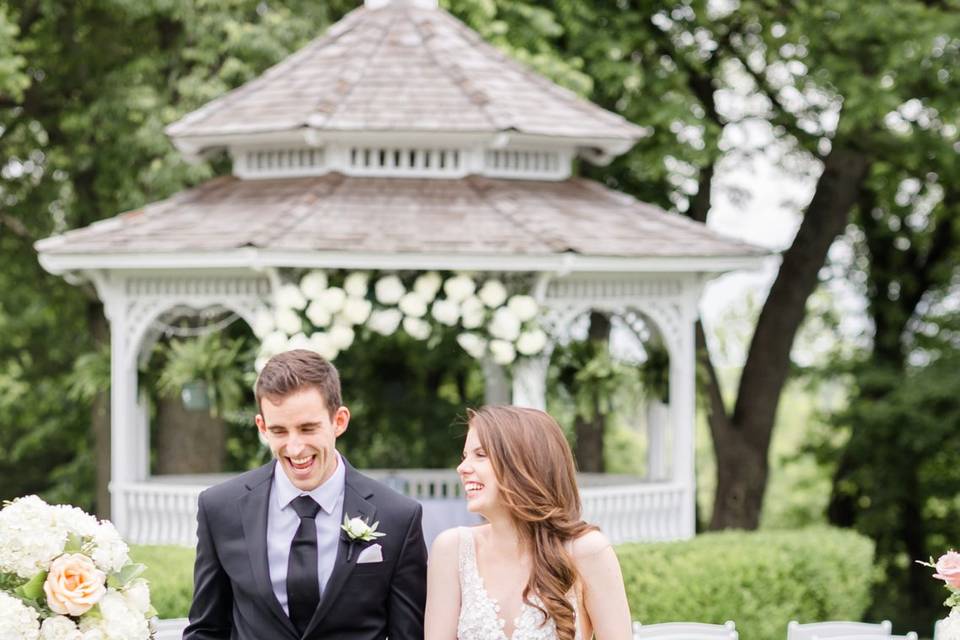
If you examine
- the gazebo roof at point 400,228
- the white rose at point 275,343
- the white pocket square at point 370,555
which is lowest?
the white rose at point 275,343

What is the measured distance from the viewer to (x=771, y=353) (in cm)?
1620

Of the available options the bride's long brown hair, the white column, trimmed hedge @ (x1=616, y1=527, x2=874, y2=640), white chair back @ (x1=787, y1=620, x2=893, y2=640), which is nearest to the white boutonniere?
the bride's long brown hair

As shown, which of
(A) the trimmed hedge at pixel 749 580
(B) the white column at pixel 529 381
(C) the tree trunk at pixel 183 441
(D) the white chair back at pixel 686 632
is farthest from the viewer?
(C) the tree trunk at pixel 183 441

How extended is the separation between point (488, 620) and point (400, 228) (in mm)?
6842

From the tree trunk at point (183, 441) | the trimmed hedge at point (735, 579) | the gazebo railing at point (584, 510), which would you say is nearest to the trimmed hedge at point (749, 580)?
the trimmed hedge at point (735, 579)

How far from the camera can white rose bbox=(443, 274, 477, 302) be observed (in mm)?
10906

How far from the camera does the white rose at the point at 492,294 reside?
10922mm

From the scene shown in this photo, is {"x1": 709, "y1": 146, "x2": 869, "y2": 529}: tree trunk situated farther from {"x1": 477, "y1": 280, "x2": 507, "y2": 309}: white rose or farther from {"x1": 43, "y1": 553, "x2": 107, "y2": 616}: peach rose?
{"x1": 43, "y1": 553, "x2": 107, "y2": 616}: peach rose

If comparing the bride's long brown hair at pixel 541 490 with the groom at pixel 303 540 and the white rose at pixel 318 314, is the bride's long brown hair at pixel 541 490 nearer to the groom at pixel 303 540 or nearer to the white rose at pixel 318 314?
the groom at pixel 303 540

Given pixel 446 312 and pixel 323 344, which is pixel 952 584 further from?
pixel 323 344

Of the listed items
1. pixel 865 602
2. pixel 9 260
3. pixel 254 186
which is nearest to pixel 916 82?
pixel 865 602

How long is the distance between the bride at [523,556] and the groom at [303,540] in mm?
140

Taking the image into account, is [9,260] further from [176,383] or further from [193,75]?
[176,383]

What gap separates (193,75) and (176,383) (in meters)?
4.09
